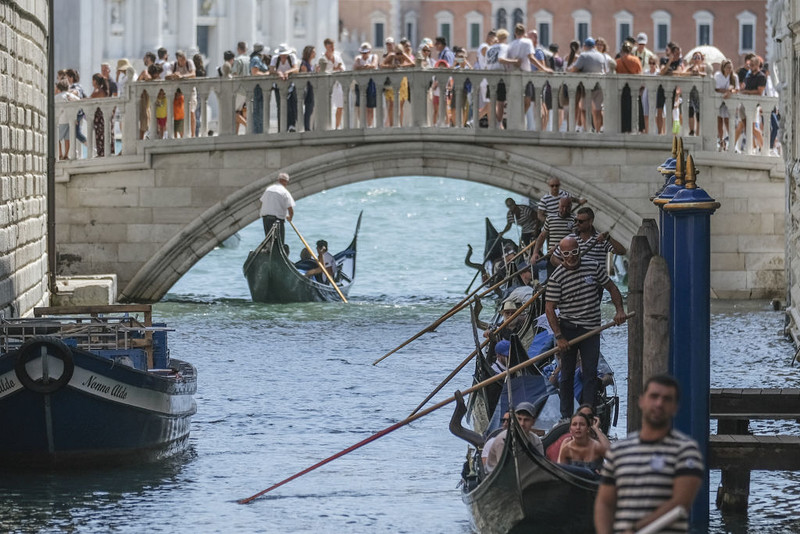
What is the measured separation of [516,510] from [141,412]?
2.04m

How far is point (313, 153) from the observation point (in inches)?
507

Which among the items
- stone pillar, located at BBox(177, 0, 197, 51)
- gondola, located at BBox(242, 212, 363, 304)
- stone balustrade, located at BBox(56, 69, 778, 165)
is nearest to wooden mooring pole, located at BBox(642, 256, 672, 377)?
stone balustrade, located at BBox(56, 69, 778, 165)

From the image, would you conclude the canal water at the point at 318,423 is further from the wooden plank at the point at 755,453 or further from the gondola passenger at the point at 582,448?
the gondola passenger at the point at 582,448

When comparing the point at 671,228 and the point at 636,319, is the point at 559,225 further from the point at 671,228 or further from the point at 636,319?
the point at 671,228

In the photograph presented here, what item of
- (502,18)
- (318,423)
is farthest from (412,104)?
(502,18)

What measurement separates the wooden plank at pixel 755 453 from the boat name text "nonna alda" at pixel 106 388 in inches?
92.1

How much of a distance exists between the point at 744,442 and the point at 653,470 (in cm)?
206

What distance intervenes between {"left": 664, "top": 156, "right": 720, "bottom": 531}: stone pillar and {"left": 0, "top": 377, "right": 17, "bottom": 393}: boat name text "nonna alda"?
2.51 m

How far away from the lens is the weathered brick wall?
9273mm

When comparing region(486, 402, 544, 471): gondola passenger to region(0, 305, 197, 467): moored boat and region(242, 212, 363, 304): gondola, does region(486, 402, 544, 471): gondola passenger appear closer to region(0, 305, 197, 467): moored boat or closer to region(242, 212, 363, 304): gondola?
region(0, 305, 197, 467): moored boat

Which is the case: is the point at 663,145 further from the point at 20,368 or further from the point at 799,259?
the point at 20,368

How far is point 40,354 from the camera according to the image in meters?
6.96

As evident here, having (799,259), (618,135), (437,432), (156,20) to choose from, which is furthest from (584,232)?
(156,20)

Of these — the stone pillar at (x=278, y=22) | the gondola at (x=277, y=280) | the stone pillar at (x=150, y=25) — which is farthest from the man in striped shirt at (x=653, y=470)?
the stone pillar at (x=278, y=22)
